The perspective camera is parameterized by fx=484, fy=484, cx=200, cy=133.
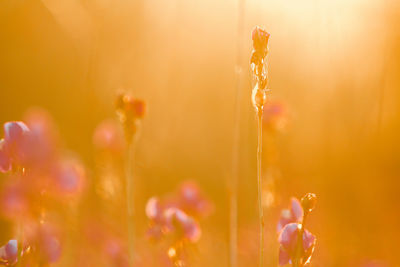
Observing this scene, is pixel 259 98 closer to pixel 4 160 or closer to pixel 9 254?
pixel 4 160

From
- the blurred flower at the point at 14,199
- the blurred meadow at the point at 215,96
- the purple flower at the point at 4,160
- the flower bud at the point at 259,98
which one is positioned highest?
the flower bud at the point at 259,98

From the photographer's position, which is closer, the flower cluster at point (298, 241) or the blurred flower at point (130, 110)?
the flower cluster at point (298, 241)

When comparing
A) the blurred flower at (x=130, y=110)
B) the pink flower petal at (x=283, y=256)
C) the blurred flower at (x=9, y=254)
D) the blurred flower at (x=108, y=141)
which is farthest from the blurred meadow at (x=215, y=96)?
the blurred flower at (x=9, y=254)

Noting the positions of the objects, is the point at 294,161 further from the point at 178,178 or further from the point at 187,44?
the point at 187,44

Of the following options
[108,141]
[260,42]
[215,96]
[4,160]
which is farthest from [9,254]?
[215,96]

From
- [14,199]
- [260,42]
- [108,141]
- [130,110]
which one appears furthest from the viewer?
[108,141]

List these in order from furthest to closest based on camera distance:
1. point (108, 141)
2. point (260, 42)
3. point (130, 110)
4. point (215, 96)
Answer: point (215, 96) → point (108, 141) → point (130, 110) → point (260, 42)

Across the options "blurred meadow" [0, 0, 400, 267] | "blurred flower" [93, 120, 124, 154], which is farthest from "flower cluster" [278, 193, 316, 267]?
"blurred meadow" [0, 0, 400, 267]

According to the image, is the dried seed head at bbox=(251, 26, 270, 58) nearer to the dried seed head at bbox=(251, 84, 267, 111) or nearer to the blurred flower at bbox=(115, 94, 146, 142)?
the dried seed head at bbox=(251, 84, 267, 111)

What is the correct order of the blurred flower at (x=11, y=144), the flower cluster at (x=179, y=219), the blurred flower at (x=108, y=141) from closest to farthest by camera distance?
the blurred flower at (x=11, y=144) → the flower cluster at (x=179, y=219) → the blurred flower at (x=108, y=141)

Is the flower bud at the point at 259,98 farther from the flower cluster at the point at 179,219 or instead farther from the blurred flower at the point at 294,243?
the flower cluster at the point at 179,219
